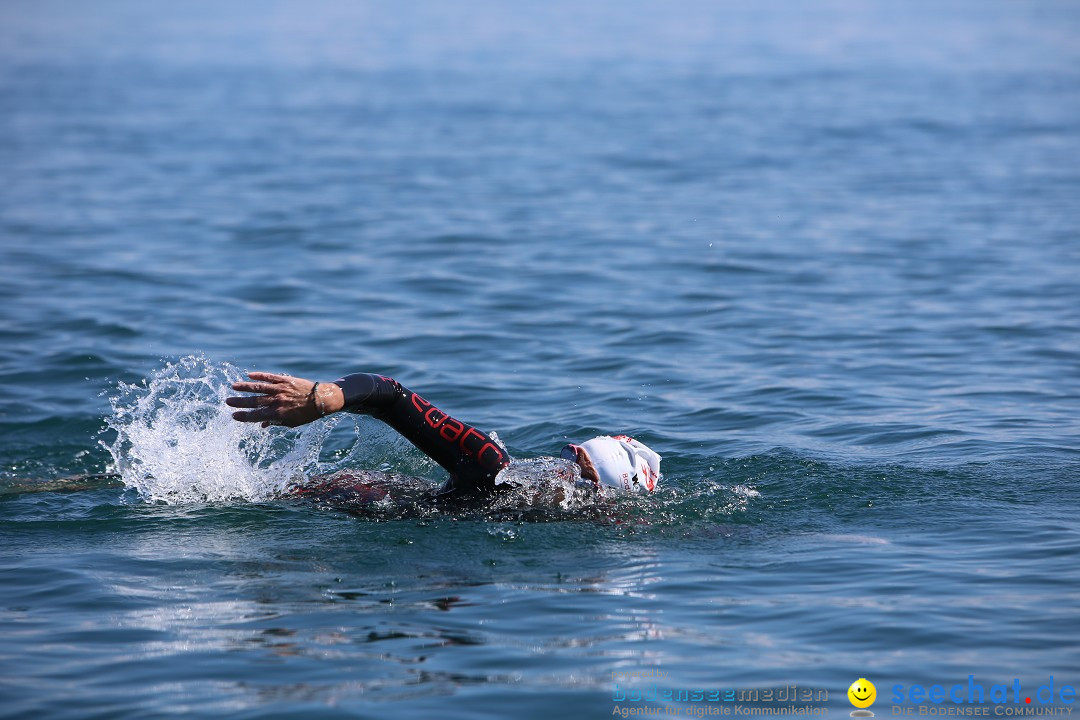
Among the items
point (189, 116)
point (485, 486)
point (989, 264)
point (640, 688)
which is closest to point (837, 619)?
point (640, 688)

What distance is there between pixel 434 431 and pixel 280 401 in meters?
1.05

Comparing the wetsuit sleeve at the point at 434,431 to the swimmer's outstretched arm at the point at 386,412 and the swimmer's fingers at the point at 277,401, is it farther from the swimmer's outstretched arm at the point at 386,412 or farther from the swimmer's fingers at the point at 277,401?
the swimmer's fingers at the point at 277,401

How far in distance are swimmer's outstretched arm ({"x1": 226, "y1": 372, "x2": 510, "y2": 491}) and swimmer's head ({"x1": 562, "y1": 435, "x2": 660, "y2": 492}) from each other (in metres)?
0.48

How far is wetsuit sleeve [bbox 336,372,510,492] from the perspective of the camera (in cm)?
731

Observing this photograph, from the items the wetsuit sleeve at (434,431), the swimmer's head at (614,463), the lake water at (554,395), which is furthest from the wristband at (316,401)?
the swimmer's head at (614,463)

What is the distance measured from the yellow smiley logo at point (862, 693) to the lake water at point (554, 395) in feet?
0.19

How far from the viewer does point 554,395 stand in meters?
11.5

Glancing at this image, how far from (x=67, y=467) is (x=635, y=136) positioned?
2081cm

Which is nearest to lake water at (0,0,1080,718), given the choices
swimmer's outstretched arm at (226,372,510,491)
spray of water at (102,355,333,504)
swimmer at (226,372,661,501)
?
spray of water at (102,355,333,504)

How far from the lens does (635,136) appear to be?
2891cm

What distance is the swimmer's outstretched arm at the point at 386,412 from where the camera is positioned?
6.83m

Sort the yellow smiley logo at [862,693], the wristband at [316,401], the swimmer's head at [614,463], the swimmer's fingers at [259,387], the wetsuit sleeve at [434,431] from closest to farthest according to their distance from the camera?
the yellow smiley logo at [862,693] < the swimmer's fingers at [259,387] < the wristband at [316,401] < the wetsuit sleeve at [434,431] < the swimmer's head at [614,463]

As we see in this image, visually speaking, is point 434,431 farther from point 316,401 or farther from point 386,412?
point 316,401

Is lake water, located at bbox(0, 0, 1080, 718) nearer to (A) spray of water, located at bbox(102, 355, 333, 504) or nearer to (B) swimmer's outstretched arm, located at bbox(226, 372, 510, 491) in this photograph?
(A) spray of water, located at bbox(102, 355, 333, 504)
